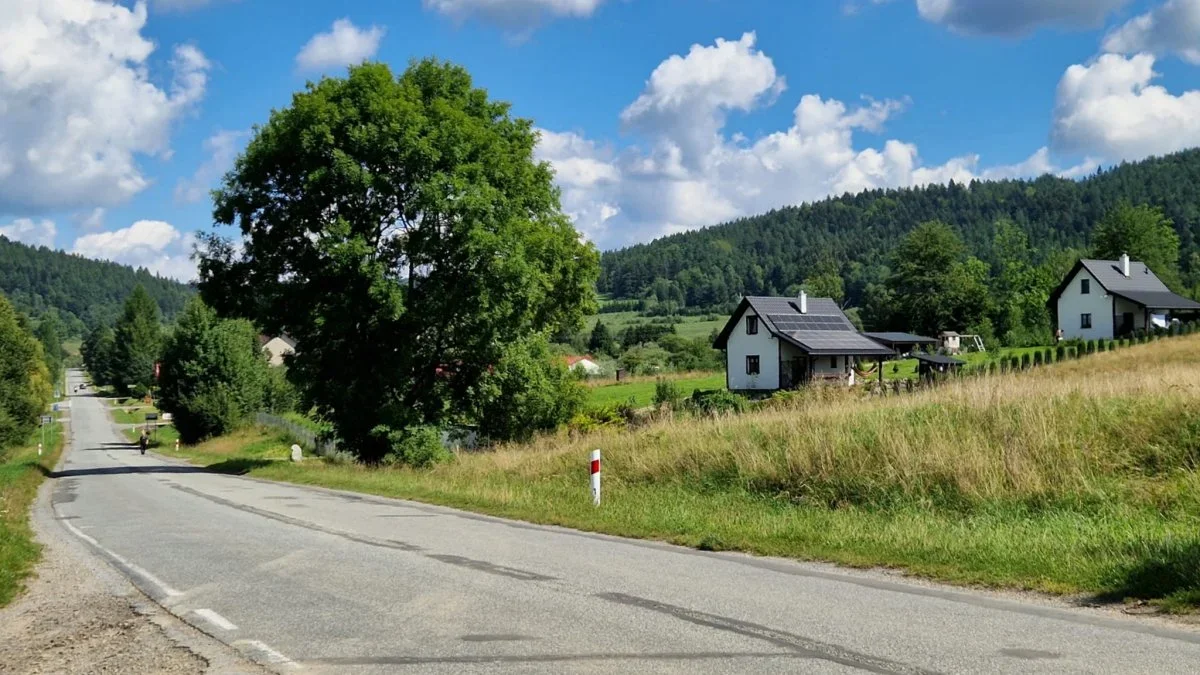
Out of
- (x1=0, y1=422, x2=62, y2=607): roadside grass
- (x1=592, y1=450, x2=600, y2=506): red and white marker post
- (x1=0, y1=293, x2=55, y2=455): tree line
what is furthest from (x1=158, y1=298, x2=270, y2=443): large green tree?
(x1=592, y1=450, x2=600, y2=506): red and white marker post

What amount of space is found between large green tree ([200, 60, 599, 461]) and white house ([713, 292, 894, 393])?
41876mm

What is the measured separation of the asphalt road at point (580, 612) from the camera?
20.2 feet

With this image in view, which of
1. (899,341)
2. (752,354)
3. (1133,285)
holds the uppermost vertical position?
(1133,285)

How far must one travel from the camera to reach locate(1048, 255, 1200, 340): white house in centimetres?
7319

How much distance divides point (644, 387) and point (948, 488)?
61407mm

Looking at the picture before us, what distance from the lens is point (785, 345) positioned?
72125 mm

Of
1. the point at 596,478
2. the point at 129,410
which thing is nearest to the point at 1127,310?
the point at 596,478

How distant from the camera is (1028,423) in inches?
529

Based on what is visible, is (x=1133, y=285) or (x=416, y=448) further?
(x=1133, y=285)

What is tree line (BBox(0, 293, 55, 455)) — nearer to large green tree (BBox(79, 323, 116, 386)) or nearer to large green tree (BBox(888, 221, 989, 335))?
large green tree (BBox(888, 221, 989, 335))

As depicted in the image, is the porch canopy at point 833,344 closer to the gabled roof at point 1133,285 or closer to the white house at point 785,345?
the white house at point 785,345

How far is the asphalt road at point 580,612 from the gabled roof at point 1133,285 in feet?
238

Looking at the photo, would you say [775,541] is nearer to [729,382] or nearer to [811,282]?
[729,382]

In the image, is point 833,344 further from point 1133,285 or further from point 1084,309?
point 1133,285
